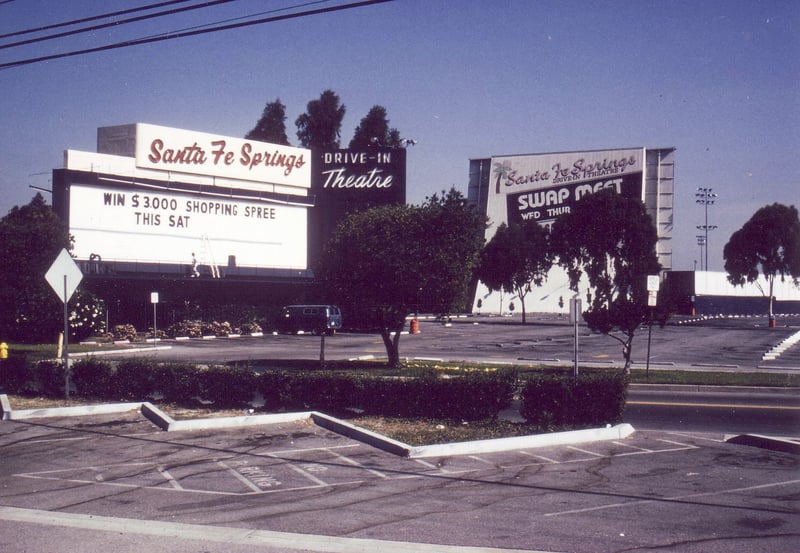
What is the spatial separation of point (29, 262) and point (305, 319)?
2305cm

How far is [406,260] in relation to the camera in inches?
1017

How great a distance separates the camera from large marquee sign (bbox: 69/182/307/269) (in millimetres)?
46250

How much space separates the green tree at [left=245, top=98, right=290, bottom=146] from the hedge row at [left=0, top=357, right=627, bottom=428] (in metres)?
67.5

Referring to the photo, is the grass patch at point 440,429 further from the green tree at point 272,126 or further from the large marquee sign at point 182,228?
the green tree at point 272,126

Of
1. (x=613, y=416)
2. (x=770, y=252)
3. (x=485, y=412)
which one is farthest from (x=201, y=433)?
(x=770, y=252)

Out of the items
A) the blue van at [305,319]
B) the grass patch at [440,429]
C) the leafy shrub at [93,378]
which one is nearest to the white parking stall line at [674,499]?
the grass patch at [440,429]

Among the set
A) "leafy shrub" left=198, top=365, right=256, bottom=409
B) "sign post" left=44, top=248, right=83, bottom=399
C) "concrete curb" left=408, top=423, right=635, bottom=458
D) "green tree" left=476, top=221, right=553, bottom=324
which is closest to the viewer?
"concrete curb" left=408, top=423, right=635, bottom=458

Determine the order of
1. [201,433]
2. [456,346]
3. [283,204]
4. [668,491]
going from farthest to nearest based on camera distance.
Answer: [283,204] → [456,346] → [201,433] → [668,491]

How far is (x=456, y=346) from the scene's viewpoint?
135 ft

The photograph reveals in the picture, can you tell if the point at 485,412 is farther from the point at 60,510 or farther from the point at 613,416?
the point at 60,510

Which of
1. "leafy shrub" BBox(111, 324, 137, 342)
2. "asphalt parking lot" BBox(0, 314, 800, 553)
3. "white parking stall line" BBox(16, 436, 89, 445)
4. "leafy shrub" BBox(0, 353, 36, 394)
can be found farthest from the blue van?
"white parking stall line" BBox(16, 436, 89, 445)

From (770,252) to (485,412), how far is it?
160ft

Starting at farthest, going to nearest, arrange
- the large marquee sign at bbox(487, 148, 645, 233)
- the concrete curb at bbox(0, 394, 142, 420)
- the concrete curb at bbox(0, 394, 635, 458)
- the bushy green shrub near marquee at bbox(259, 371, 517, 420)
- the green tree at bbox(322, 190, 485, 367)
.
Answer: the large marquee sign at bbox(487, 148, 645, 233) → the green tree at bbox(322, 190, 485, 367) → the concrete curb at bbox(0, 394, 142, 420) → the bushy green shrub near marquee at bbox(259, 371, 517, 420) → the concrete curb at bbox(0, 394, 635, 458)

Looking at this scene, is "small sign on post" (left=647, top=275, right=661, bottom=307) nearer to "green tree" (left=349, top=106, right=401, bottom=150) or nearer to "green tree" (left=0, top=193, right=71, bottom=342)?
"green tree" (left=0, top=193, right=71, bottom=342)
